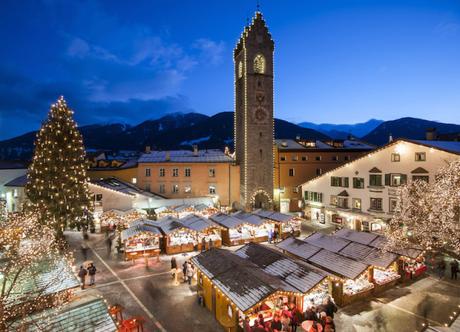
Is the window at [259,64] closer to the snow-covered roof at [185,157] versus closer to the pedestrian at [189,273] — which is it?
the snow-covered roof at [185,157]

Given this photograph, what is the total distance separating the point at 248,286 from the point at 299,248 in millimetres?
7886

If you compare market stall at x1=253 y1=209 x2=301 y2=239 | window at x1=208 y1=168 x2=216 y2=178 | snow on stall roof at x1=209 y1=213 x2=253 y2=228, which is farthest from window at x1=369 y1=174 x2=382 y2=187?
window at x1=208 y1=168 x2=216 y2=178

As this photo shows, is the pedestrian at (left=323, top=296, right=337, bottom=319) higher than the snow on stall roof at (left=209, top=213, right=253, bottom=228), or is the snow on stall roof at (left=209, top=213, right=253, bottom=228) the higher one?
the snow on stall roof at (left=209, top=213, right=253, bottom=228)

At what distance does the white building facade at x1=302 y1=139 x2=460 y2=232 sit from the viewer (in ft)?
87.1

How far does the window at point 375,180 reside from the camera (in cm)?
3119

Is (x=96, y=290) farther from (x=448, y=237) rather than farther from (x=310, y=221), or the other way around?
(x=310, y=221)

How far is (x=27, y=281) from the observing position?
13.4m

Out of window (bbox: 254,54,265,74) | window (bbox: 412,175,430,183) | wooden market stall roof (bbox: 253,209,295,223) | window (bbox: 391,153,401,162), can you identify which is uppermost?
window (bbox: 254,54,265,74)

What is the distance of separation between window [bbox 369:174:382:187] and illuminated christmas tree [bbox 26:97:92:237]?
99.7ft

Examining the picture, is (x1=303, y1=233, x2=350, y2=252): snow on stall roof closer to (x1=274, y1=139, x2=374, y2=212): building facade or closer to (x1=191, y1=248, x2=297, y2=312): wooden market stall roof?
(x1=191, y1=248, x2=297, y2=312): wooden market stall roof

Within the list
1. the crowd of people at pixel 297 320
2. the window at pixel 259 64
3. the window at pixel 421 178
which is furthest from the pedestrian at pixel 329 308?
the window at pixel 259 64

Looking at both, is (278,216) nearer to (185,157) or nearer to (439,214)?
(439,214)

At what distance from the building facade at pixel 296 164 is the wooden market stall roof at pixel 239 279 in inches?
1268

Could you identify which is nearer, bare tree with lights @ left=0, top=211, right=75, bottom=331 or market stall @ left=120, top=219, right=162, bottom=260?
bare tree with lights @ left=0, top=211, right=75, bottom=331
